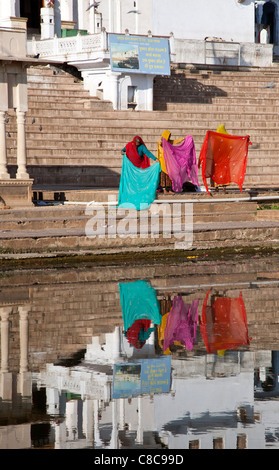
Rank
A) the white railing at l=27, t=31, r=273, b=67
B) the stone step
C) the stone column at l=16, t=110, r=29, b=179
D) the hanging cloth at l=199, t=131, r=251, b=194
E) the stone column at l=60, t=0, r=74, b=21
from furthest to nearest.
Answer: the stone column at l=60, t=0, r=74, b=21, the white railing at l=27, t=31, r=273, b=67, the hanging cloth at l=199, t=131, r=251, b=194, the stone column at l=16, t=110, r=29, b=179, the stone step

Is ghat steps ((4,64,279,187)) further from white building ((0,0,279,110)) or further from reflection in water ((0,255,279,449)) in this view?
reflection in water ((0,255,279,449))

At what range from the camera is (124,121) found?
26062 millimetres

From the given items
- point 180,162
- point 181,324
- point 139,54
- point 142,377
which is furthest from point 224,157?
point 142,377

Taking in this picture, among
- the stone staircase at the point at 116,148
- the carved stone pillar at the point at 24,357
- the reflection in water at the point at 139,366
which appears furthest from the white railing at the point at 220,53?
the carved stone pillar at the point at 24,357

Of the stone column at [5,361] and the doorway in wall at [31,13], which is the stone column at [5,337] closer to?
the stone column at [5,361]

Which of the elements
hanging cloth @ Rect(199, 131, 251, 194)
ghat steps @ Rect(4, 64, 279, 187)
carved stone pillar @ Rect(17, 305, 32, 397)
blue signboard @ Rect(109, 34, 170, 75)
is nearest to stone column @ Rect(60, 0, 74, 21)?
ghat steps @ Rect(4, 64, 279, 187)

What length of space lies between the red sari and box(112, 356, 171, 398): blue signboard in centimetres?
1155

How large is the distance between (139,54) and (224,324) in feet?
65.0

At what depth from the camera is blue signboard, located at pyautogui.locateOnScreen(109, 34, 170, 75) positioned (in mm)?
27312

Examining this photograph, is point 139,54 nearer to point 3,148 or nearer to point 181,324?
point 3,148

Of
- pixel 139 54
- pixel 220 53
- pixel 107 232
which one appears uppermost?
pixel 220 53

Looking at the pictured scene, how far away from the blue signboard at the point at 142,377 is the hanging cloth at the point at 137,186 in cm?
1023

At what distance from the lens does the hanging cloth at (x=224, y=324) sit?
26.4ft

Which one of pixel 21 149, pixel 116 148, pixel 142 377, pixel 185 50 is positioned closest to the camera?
pixel 142 377
